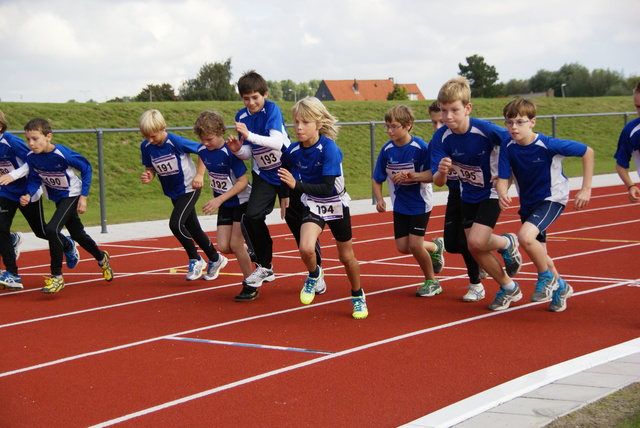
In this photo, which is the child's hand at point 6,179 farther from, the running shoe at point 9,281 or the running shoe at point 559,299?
the running shoe at point 559,299

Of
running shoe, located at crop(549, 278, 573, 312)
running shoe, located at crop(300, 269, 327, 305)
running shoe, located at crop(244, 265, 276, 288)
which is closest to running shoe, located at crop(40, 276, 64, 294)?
running shoe, located at crop(244, 265, 276, 288)

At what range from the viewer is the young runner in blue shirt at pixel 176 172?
28.3 ft

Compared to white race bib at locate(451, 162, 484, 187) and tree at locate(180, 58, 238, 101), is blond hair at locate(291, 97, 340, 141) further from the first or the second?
tree at locate(180, 58, 238, 101)

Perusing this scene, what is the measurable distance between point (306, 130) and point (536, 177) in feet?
6.11

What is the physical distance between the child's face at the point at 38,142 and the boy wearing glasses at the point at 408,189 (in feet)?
11.1

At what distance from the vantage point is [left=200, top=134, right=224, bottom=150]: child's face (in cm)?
796

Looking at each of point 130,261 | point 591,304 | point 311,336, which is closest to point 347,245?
point 311,336

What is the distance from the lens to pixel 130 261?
422 inches

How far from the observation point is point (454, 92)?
686 centimetres

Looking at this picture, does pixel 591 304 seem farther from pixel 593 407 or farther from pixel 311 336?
pixel 593 407

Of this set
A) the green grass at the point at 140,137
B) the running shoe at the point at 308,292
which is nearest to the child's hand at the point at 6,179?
the running shoe at the point at 308,292

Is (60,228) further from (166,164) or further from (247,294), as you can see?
(247,294)

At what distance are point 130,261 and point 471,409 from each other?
727 centimetres

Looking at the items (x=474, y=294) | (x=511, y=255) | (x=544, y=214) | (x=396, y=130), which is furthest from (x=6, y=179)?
(x=544, y=214)
